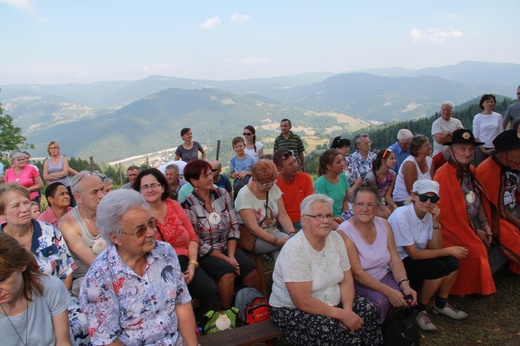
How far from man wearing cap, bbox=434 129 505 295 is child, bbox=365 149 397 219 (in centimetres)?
106

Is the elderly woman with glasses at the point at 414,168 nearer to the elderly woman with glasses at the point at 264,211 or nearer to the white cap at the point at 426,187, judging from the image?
the white cap at the point at 426,187

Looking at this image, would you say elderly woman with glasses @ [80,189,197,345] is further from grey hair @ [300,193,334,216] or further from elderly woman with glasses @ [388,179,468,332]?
elderly woman with glasses @ [388,179,468,332]

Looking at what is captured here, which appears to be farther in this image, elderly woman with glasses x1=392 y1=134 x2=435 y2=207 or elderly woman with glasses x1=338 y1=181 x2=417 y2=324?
elderly woman with glasses x1=392 y1=134 x2=435 y2=207

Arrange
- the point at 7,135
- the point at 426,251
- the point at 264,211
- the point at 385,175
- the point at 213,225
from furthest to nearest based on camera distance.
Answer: the point at 7,135
the point at 385,175
the point at 264,211
the point at 213,225
the point at 426,251

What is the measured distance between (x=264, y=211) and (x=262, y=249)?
1.31ft

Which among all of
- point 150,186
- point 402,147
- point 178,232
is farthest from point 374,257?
point 402,147

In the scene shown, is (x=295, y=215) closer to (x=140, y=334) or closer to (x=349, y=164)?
(x=349, y=164)

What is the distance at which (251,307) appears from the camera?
3.04m

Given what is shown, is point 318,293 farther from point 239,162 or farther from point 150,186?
point 239,162

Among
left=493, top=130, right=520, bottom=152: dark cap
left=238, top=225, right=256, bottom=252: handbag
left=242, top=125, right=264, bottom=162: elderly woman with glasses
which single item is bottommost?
left=238, top=225, right=256, bottom=252: handbag

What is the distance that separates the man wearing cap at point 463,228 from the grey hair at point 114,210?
10.4 ft

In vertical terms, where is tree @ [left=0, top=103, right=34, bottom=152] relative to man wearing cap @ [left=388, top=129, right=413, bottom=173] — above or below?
below

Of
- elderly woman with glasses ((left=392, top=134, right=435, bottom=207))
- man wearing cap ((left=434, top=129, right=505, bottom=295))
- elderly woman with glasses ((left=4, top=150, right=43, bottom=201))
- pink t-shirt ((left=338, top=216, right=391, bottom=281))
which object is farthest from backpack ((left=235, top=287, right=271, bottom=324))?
elderly woman with glasses ((left=4, top=150, right=43, bottom=201))

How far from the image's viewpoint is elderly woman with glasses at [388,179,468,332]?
3404 millimetres
